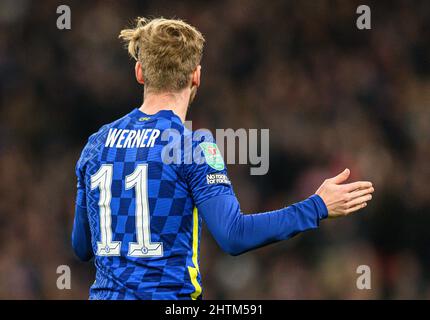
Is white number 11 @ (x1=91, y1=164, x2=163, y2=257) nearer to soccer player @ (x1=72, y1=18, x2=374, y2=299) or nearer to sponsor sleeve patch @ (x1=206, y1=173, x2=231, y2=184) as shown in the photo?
soccer player @ (x1=72, y1=18, x2=374, y2=299)

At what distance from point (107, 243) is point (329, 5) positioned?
6.55 metres

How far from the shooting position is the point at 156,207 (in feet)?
9.18

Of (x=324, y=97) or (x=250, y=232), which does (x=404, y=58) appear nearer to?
(x=324, y=97)

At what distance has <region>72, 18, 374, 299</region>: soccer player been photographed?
9.03ft

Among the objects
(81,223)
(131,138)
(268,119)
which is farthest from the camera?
(268,119)

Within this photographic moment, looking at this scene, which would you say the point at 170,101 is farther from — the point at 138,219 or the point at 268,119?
the point at 268,119

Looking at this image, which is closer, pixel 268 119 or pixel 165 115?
pixel 165 115

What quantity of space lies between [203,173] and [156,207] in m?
0.20

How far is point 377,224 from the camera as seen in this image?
7750mm

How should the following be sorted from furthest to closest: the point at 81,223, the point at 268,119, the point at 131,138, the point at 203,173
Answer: the point at 268,119, the point at 81,223, the point at 131,138, the point at 203,173

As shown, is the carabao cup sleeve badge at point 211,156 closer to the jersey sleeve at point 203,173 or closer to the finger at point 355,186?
the jersey sleeve at point 203,173

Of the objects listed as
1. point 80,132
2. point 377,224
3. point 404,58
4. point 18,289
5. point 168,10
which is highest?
point 168,10

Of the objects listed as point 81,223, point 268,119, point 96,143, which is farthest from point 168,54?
point 268,119
